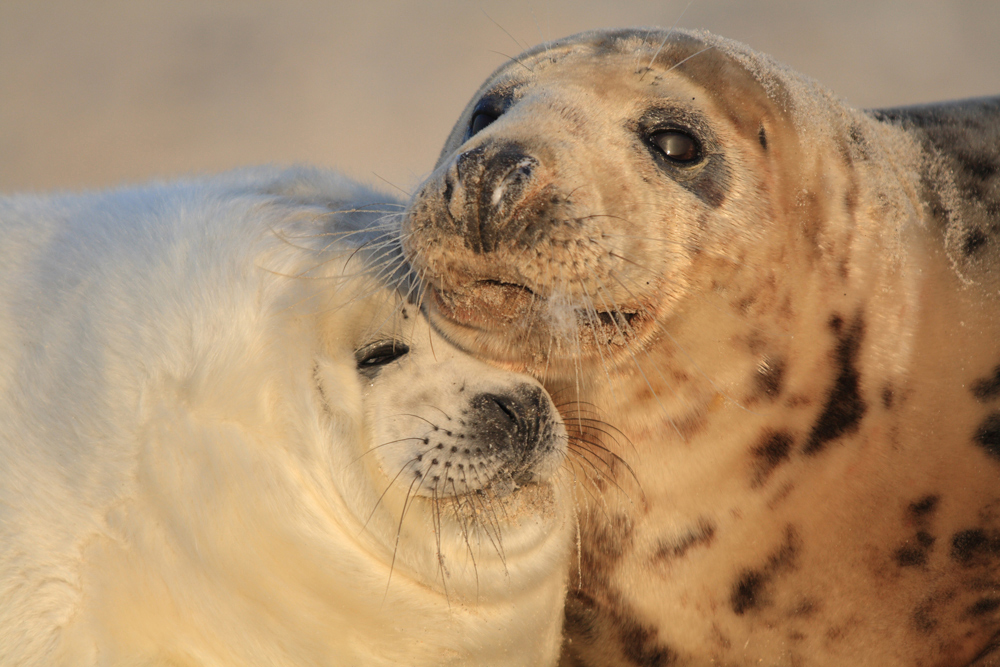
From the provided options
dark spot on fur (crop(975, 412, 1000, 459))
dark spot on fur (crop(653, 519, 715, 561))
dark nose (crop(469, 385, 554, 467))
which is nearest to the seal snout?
dark nose (crop(469, 385, 554, 467))

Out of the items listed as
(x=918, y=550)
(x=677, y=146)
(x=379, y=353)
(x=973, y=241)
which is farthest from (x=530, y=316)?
(x=973, y=241)

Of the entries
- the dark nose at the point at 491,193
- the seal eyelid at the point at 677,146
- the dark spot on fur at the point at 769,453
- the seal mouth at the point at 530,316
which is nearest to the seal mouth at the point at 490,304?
the seal mouth at the point at 530,316

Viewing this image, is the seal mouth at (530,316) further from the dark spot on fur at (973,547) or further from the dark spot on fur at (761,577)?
the dark spot on fur at (973,547)

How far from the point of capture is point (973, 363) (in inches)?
84.6

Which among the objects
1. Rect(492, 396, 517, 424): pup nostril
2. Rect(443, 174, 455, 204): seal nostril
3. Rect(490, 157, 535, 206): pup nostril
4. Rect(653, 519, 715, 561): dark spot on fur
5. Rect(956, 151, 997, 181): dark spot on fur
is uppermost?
Rect(956, 151, 997, 181): dark spot on fur

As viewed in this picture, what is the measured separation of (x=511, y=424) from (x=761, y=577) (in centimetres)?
72

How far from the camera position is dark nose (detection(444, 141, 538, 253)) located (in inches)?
71.0

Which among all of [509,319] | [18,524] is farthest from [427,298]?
[18,524]

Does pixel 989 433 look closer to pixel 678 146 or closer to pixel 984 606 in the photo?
pixel 984 606

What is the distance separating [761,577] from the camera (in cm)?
217

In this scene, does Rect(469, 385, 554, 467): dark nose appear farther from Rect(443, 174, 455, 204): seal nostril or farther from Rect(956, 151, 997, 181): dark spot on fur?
Rect(956, 151, 997, 181): dark spot on fur

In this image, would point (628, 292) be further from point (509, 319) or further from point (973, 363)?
point (973, 363)

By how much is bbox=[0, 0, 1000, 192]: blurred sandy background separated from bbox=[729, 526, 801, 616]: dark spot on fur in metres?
3.14

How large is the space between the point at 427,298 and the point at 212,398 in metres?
0.46
